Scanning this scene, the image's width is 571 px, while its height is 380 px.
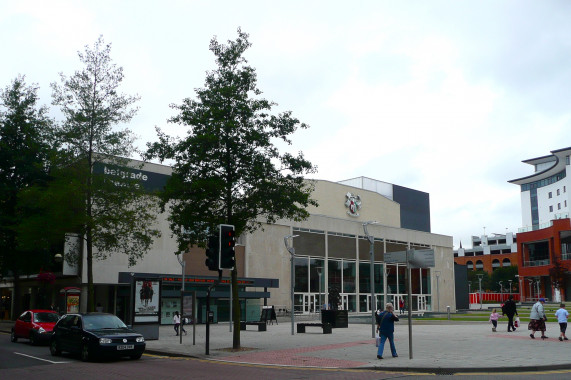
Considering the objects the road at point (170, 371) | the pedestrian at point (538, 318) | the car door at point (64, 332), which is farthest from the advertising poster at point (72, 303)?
the pedestrian at point (538, 318)

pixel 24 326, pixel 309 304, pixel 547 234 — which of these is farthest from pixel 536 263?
pixel 24 326

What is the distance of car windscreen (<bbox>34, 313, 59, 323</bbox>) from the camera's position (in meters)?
24.8

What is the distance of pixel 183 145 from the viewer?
70.6 ft

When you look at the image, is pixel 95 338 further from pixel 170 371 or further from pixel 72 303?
pixel 72 303

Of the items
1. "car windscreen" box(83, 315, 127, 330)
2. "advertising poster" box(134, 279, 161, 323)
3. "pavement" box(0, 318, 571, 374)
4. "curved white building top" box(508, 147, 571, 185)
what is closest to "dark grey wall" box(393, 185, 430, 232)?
"curved white building top" box(508, 147, 571, 185)

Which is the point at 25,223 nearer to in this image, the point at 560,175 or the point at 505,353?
the point at 505,353

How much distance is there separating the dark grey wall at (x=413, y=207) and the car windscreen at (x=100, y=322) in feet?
225

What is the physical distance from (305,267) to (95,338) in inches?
1647

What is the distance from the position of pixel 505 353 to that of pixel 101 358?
12.8m

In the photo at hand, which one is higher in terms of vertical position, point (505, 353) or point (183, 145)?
point (183, 145)

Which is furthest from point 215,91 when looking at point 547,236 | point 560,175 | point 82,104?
point 560,175

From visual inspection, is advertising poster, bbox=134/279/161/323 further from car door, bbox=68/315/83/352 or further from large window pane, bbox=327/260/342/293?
large window pane, bbox=327/260/342/293

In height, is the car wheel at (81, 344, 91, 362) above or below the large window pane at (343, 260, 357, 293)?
below

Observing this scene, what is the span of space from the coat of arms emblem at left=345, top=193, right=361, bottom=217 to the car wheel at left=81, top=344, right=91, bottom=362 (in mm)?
53909
